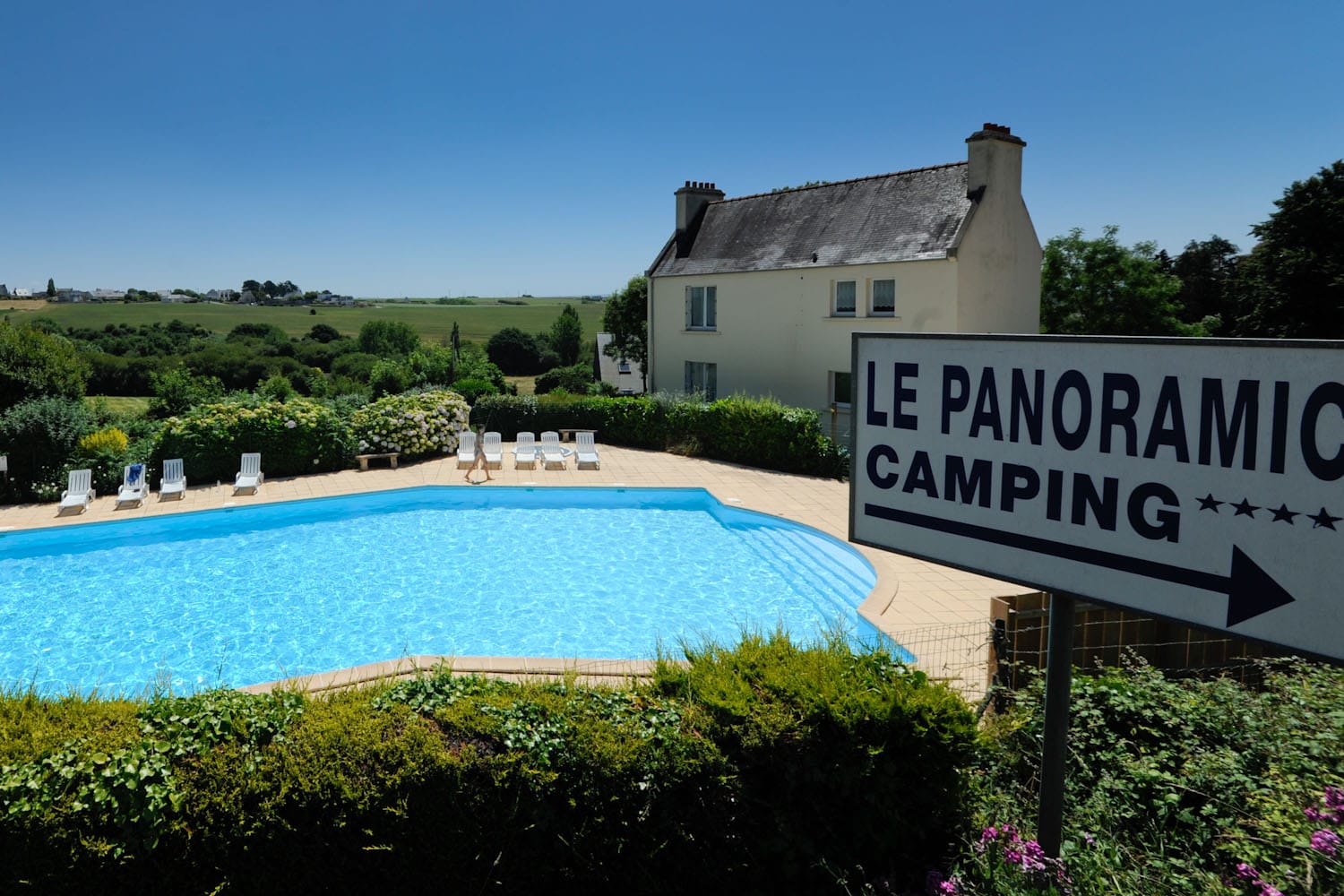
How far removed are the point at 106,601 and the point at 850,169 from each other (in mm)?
26319

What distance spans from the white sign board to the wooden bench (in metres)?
19.5

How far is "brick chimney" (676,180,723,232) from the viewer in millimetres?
32281

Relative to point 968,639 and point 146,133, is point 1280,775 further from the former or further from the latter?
point 146,133

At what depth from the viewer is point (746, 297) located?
28.6m

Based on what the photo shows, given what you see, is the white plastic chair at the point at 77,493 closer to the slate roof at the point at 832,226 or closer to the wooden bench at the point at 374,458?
the wooden bench at the point at 374,458

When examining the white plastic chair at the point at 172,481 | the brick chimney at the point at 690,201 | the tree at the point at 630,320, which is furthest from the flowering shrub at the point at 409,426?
the tree at the point at 630,320

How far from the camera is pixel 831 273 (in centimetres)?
2577

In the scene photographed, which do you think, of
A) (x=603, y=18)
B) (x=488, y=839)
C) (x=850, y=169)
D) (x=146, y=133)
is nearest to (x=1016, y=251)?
(x=850, y=169)

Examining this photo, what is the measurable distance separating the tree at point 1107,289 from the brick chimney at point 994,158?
76.0 ft

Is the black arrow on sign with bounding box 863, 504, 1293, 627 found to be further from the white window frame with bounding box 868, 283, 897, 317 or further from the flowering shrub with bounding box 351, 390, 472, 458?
the white window frame with bounding box 868, 283, 897, 317

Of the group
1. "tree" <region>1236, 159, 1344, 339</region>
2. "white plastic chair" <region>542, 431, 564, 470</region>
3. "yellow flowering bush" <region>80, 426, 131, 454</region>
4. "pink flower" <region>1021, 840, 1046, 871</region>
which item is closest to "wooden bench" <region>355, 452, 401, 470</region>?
"white plastic chair" <region>542, 431, 564, 470</region>

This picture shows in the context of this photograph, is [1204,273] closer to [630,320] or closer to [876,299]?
[630,320]

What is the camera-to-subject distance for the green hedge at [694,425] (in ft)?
69.7

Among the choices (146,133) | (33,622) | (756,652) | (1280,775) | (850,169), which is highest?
(146,133)
